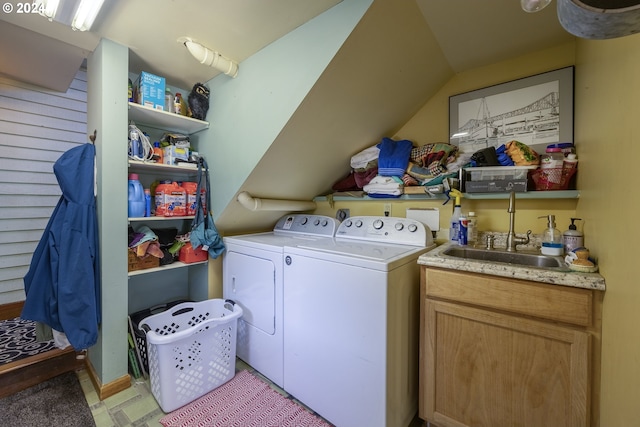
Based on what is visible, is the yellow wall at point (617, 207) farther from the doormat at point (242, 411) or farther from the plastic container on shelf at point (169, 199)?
the plastic container on shelf at point (169, 199)

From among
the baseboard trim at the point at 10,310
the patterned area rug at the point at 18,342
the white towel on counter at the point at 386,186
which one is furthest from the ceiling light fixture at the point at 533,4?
the baseboard trim at the point at 10,310

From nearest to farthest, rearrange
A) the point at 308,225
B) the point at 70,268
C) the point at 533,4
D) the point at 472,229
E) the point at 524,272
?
the point at 533,4, the point at 524,272, the point at 70,268, the point at 472,229, the point at 308,225

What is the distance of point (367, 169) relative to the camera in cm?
214

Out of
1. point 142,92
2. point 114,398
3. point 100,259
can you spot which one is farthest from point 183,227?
point 114,398

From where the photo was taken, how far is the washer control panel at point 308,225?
210 centimetres

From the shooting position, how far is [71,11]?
1294 mm

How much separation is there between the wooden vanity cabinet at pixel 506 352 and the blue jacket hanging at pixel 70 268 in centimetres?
197

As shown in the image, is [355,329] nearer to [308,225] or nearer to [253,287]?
[253,287]

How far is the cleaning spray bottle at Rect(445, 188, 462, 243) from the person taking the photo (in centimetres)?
170

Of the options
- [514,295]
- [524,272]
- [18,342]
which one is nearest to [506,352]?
[514,295]

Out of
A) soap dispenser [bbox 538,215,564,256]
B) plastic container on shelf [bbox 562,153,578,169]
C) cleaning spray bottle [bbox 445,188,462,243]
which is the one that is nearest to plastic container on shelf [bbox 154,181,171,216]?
cleaning spray bottle [bbox 445,188,462,243]

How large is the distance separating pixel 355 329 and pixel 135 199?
1.68 m

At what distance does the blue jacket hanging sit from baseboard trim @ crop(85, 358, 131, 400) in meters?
0.31

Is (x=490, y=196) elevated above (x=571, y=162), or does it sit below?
below
